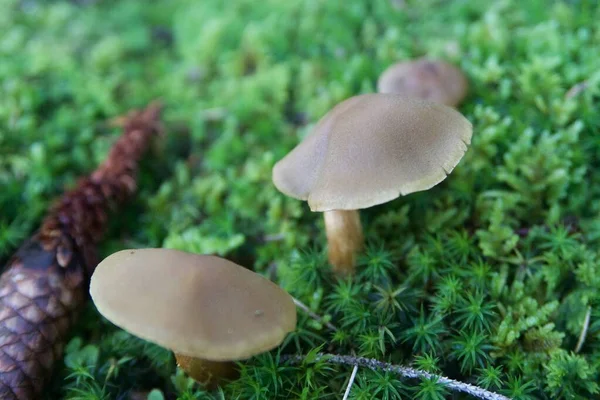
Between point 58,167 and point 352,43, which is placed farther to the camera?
point 352,43

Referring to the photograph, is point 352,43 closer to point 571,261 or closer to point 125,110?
point 125,110

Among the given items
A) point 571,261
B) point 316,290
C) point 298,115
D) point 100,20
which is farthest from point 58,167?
point 571,261

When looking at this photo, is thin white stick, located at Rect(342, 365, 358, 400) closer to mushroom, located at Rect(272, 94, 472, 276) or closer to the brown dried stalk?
mushroom, located at Rect(272, 94, 472, 276)

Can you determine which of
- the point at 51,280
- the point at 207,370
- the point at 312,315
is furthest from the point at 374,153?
the point at 51,280

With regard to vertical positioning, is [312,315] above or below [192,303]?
below

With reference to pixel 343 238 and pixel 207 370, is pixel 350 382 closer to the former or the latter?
pixel 207 370
